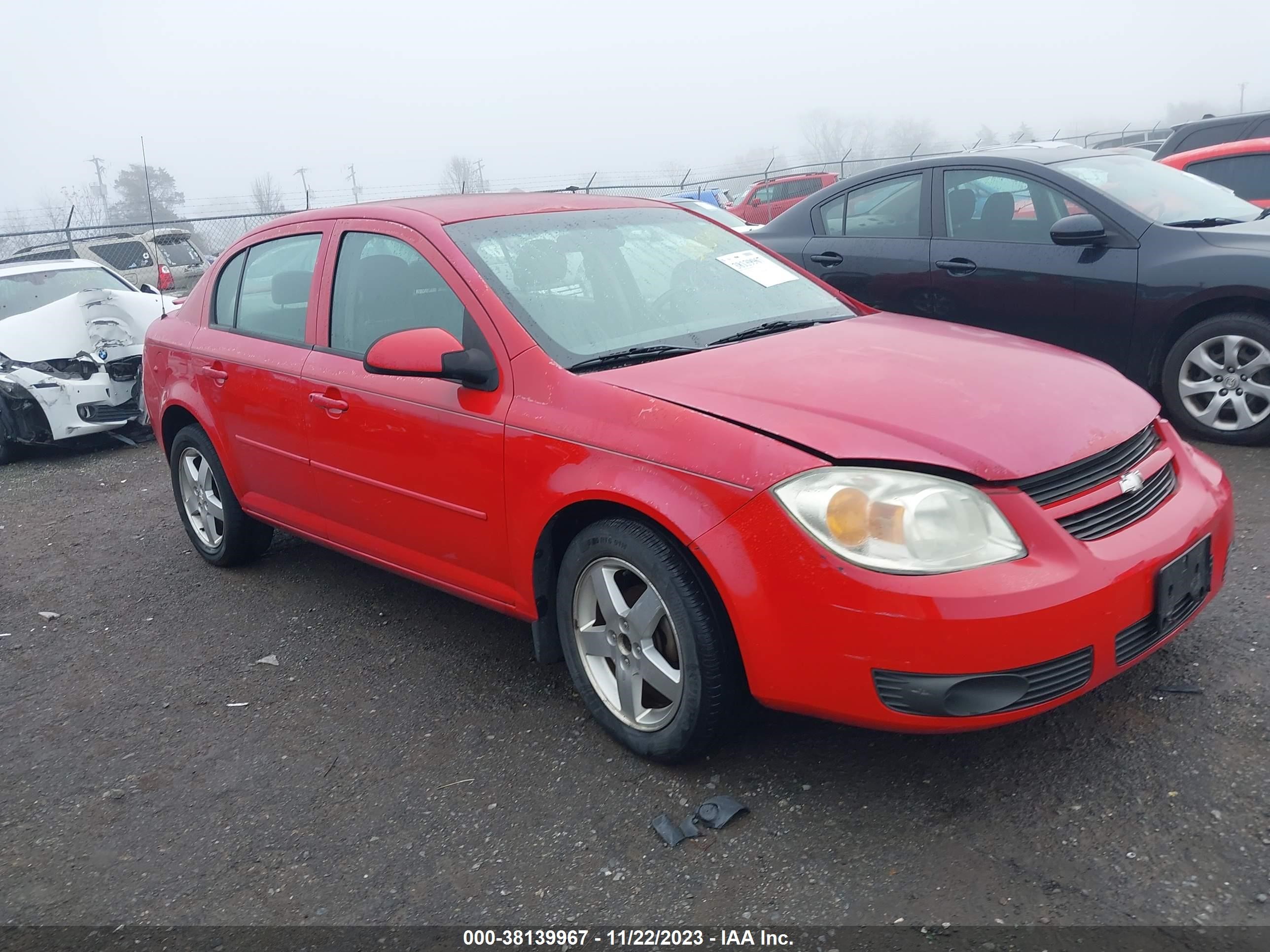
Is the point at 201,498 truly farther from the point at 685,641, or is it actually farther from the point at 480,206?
the point at 685,641

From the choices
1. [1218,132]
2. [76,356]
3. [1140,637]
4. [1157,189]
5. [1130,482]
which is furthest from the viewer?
[1218,132]

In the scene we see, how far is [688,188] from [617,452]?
986 inches

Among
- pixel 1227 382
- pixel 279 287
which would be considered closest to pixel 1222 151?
pixel 1227 382

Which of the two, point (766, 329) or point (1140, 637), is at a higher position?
point (766, 329)

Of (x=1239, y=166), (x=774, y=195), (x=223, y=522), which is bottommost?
(x=223, y=522)

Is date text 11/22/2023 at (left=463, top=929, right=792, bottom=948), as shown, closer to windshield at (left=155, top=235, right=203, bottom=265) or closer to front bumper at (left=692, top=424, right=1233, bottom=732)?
front bumper at (left=692, top=424, right=1233, bottom=732)

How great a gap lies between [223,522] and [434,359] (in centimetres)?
223

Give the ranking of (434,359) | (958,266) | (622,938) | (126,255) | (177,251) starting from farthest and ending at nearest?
1. (177,251)
2. (126,255)
3. (958,266)
4. (434,359)
5. (622,938)

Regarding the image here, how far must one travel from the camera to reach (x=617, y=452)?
2916 millimetres

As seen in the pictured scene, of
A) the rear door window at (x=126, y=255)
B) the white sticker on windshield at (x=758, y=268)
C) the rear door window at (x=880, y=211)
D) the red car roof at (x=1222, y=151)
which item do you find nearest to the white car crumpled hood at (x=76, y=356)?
the rear door window at (x=880, y=211)

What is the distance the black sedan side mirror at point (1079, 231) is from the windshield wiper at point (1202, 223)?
41 cm

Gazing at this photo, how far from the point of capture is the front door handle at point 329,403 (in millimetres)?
3838

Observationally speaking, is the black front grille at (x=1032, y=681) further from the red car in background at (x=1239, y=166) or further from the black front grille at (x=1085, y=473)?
the red car in background at (x=1239, y=166)

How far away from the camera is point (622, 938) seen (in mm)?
2422
